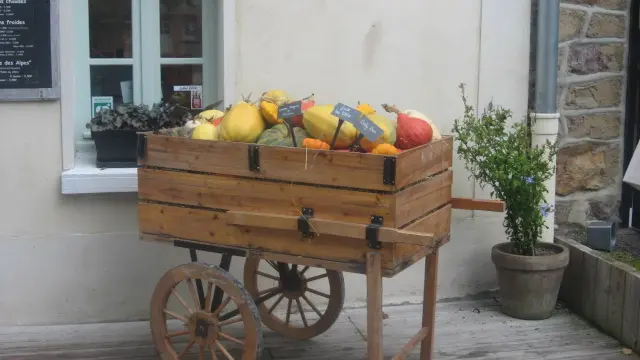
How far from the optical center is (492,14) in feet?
17.3

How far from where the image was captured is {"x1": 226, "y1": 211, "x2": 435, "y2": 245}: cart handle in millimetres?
3357

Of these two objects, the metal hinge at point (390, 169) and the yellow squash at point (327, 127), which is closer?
the metal hinge at point (390, 169)

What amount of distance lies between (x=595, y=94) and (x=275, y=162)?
278 centimetres

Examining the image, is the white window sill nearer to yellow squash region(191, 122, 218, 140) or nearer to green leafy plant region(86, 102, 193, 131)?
green leafy plant region(86, 102, 193, 131)

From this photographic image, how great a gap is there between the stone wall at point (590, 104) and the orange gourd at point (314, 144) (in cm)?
243

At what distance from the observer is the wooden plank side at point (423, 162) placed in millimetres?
3463

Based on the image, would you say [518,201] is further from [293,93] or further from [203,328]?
[203,328]

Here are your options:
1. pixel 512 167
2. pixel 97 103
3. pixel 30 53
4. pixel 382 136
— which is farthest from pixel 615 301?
pixel 30 53

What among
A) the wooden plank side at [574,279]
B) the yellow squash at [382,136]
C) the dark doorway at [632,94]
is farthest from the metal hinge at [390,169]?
the dark doorway at [632,94]


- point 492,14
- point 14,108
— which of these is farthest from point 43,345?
point 492,14

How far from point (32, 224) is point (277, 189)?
1918mm

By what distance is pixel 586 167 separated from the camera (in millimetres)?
5586

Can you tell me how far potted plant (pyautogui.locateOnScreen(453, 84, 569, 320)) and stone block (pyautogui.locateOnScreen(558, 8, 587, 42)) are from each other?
706mm

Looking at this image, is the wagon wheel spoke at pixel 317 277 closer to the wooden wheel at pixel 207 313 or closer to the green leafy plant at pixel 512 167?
the wooden wheel at pixel 207 313
